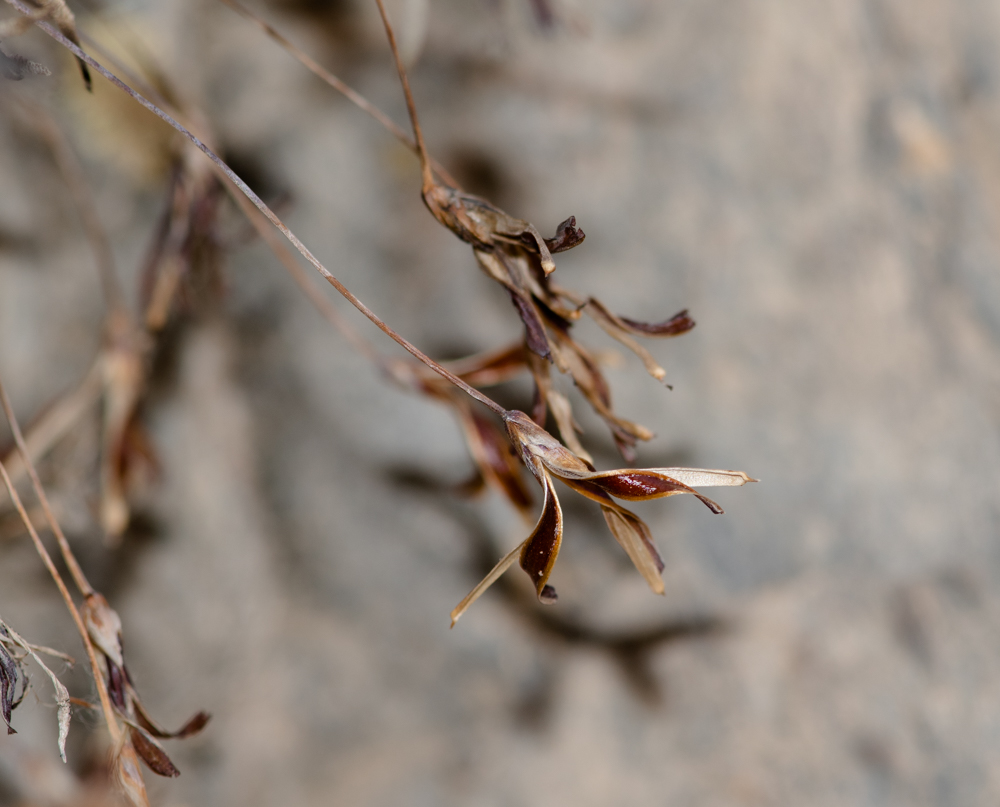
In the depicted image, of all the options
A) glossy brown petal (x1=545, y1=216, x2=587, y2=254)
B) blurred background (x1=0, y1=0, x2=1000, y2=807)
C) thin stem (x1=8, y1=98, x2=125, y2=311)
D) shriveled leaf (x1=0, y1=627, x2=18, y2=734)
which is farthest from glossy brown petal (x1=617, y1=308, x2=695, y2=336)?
thin stem (x1=8, y1=98, x2=125, y2=311)

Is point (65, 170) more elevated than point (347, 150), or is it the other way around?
point (347, 150)

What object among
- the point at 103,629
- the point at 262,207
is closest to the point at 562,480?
the point at 262,207

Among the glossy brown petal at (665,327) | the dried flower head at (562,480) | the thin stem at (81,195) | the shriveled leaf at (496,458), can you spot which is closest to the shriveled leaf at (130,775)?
the dried flower head at (562,480)

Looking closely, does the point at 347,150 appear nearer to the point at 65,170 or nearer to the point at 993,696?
the point at 65,170

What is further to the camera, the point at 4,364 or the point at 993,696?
the point at 4,364

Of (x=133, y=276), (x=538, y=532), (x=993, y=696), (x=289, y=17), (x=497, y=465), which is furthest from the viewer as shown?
(x=133, y=276)

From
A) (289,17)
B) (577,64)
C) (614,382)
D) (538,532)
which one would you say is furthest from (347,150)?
(538,532)

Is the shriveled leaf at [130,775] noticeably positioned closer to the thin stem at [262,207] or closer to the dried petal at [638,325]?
the thin stem at [262,207]

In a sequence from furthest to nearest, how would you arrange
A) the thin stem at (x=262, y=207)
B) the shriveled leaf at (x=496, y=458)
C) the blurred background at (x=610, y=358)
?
the blurred background at (x=610, y=358), the shriveled leaf at (x=496, y=458), the thin stem at (x=262, y=207)
